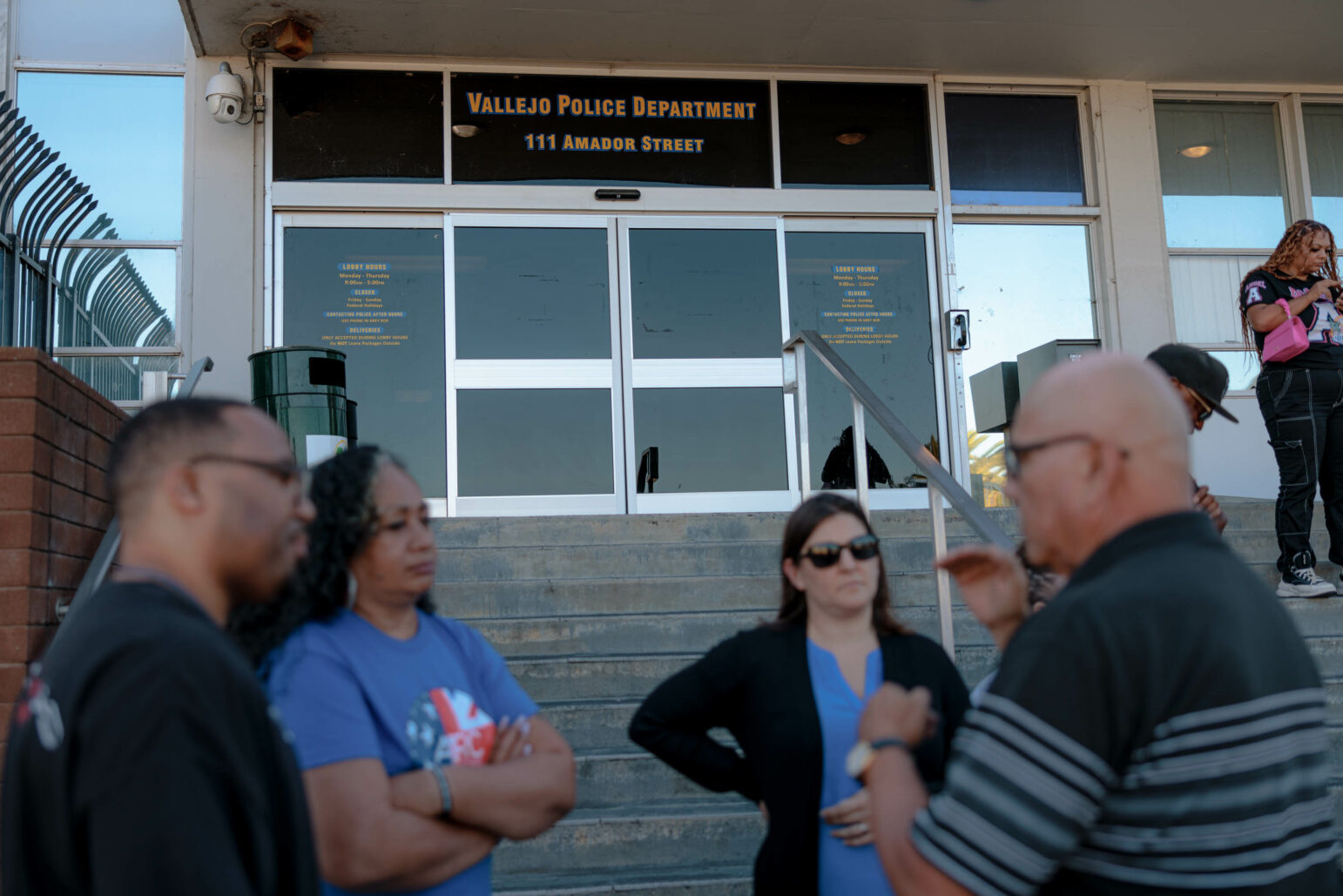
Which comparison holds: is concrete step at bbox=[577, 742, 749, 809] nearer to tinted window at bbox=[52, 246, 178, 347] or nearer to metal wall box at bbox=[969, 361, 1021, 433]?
metal wall box at bbox=[969, 361, 1021, 433]

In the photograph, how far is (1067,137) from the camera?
8.51 meters

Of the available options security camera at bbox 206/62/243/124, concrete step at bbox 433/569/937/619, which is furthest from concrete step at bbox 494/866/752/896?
security camera at bbox 206/62/243/124

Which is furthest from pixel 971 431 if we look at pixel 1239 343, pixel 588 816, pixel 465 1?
pixel 588 816

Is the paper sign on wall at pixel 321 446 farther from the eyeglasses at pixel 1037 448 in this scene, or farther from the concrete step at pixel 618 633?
the eyeglasses at pixel 1037 448

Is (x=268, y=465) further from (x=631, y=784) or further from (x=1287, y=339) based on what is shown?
(x=1287, y=339)

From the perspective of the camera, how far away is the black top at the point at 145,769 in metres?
1.22

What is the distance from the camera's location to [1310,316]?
539 cm

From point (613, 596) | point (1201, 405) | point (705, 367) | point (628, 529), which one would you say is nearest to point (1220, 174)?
point (705, 367)

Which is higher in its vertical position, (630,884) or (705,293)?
(705,293)

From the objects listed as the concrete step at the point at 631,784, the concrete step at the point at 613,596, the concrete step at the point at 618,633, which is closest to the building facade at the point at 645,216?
the concrete step at the point at 613,596

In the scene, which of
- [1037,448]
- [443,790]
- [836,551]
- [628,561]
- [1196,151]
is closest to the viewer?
[1037,448]

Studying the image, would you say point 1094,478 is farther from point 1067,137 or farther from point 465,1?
point 1067,137

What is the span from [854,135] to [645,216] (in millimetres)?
1606

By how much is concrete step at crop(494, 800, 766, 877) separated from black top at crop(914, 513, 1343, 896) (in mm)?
2477
